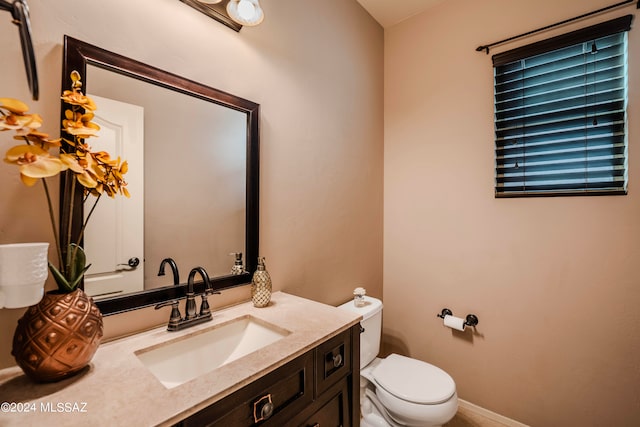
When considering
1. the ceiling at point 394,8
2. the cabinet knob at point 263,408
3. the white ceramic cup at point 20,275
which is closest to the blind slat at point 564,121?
the ceiling at point 394,8

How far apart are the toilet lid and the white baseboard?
2.01 ft

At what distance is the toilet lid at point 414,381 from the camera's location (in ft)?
4.69

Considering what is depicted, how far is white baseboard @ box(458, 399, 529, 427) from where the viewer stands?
5.89 feet

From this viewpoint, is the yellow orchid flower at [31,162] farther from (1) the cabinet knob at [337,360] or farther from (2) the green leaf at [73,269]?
(1) the cabinet knob at [337,360]

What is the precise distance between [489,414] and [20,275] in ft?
8.14

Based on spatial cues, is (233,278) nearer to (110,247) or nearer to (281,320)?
(281,320)

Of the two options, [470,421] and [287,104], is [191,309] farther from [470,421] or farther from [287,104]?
[470,421]

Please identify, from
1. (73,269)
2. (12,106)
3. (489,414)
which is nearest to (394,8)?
(12,106)

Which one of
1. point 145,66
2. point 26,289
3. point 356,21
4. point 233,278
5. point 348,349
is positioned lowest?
point 348,349

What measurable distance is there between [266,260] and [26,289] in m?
0.90

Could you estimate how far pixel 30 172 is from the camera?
64 centimetres

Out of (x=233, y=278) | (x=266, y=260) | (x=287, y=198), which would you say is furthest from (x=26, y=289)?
(x=287, y=198)

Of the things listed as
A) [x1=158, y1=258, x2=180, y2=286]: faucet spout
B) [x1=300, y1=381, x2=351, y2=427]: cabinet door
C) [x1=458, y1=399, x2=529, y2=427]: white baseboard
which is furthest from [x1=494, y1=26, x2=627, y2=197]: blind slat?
[x1=158, y1=258, x2=180, y2=286]: faucet spout

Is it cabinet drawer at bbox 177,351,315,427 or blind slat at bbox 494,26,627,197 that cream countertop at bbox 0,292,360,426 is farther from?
blind slat at bbox 494,26,627,197
